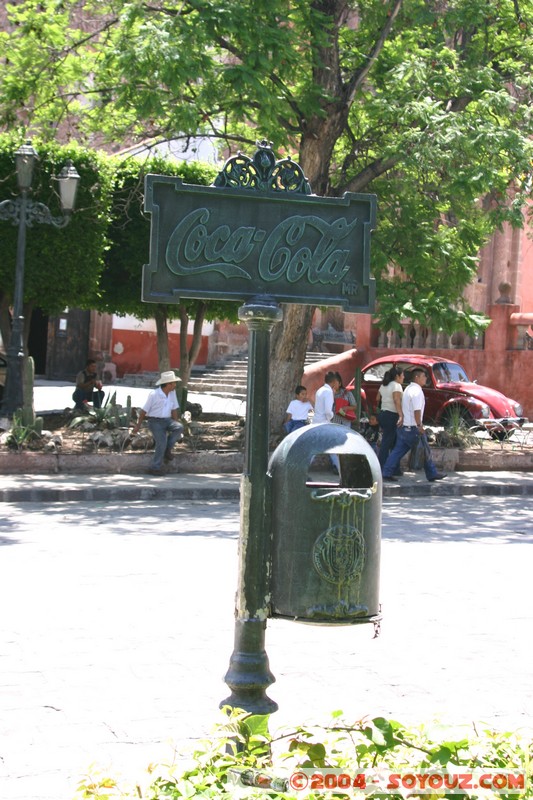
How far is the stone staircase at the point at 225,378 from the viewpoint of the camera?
32.2 metres

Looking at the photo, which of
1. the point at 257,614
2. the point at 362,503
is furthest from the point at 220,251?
the point at 257,614

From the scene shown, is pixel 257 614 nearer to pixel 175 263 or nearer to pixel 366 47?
pixel 175 263

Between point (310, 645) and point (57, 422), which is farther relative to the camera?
point (57, 422)

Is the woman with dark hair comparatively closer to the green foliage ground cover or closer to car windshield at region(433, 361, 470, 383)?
car windshield at region(433, 361, 470, 383)

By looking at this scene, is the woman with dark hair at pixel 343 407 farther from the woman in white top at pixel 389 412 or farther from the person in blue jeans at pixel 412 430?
the person in blue jeans at pixel 412 430

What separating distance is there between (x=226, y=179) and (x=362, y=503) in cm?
136

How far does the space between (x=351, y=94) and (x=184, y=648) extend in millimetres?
11696

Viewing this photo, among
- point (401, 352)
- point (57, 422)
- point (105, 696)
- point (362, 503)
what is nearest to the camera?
point (362, 503)

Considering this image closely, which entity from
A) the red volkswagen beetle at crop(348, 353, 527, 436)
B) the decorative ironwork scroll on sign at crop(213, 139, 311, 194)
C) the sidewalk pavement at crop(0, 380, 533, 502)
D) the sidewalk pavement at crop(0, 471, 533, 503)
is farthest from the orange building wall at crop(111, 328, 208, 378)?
the decorative ironwork scroll on sign at crop(213, 139, 311, 194)

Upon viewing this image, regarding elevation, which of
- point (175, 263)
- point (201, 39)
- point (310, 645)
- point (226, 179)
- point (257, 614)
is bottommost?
point (310, 645)

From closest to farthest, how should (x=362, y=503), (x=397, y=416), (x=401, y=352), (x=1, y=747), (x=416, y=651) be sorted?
(x=362, y=503) → (x=1, y=747) → (x=416, y=651) → (x=397, y=416) → (x=401, y=352)

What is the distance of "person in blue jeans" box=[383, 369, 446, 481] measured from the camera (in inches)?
602

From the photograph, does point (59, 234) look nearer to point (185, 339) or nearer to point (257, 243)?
point (185, 339)

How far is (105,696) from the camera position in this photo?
18.0ft
